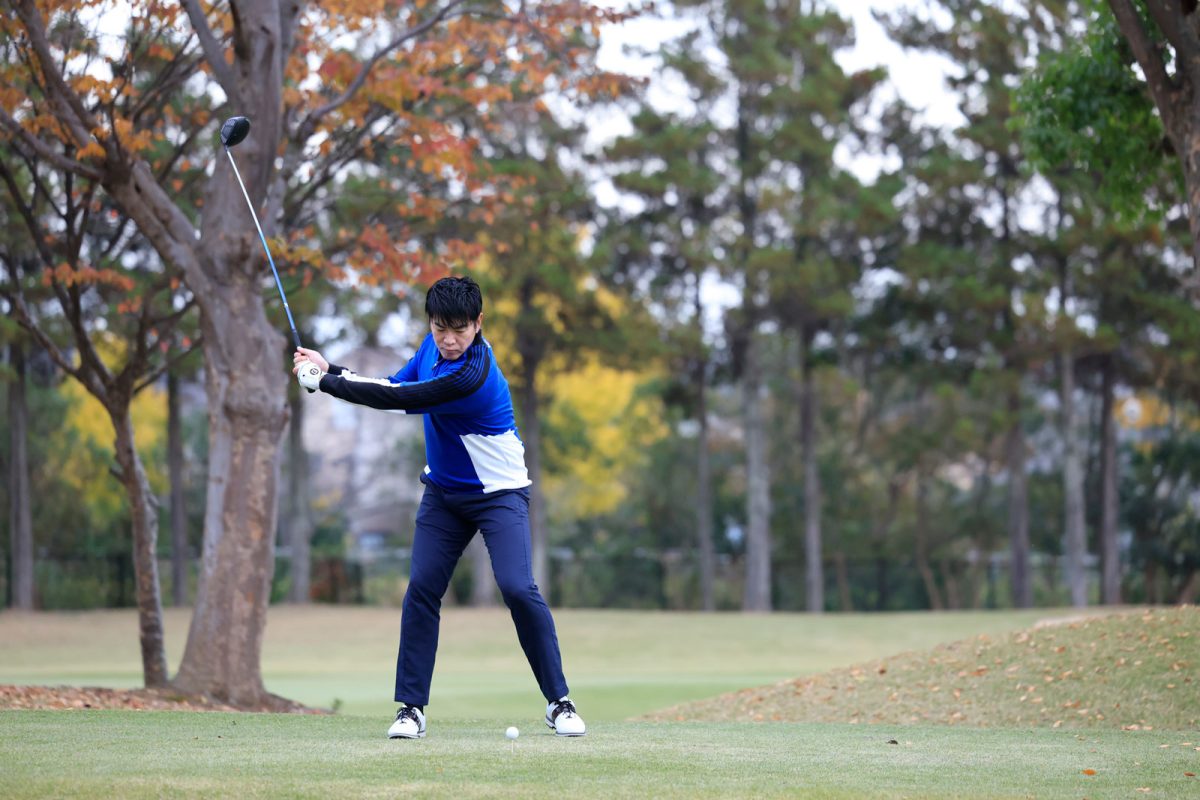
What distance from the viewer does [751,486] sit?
35.3m

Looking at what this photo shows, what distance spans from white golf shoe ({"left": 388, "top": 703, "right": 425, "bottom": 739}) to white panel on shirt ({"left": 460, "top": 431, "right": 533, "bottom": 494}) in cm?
109

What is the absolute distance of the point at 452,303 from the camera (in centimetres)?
681

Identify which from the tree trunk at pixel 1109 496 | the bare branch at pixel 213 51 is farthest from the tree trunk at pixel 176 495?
the tree trunk at pixel 1109 496

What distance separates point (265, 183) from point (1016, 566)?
2786 centimetres

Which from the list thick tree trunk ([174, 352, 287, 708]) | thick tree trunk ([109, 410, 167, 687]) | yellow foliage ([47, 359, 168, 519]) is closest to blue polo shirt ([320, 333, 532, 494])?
thick tree trunk ([174, 352, 287, 708])

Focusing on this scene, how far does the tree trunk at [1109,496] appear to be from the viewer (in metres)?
36.1

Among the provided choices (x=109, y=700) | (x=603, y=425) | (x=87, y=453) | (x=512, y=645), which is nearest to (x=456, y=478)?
(x=109, y=700)

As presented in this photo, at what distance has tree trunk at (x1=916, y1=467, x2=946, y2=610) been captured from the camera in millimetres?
41625

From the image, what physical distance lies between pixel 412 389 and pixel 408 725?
1.57 metres

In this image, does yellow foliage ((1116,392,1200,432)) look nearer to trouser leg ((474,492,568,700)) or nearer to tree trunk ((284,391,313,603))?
tree trunk ((284,391,313,603))

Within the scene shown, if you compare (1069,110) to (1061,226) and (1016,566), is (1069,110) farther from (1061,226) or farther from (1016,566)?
(1016,566)

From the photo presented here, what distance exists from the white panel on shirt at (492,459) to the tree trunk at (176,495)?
1013 inches

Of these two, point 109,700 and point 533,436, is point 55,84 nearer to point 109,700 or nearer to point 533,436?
point 109,700

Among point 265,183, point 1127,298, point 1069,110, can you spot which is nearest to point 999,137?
point 1127,298
